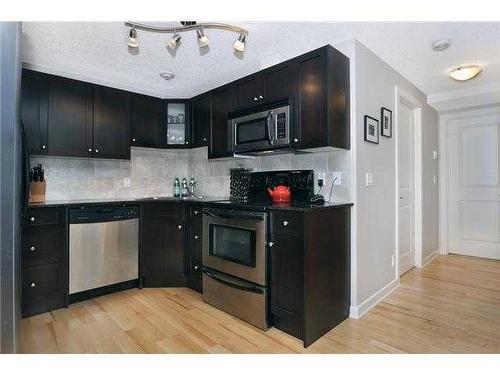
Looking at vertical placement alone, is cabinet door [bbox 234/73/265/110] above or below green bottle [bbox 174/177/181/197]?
above

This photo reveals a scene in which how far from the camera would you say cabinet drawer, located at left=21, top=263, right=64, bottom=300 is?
7.75ft

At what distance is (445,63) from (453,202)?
2297 mm

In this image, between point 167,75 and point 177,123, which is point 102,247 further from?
point 167,75

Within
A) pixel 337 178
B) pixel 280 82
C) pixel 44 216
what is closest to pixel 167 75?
pixel 280 82

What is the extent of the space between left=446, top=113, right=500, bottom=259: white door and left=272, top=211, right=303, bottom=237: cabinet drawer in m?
3.60

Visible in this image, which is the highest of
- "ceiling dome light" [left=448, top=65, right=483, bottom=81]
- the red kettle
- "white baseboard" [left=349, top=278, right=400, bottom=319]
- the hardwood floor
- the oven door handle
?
"ceiling dome light" [left=448, top=65, right=483, bottom=81]

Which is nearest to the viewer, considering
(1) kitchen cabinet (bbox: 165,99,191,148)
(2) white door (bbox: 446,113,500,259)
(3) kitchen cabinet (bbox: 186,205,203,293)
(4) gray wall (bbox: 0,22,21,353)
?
(4) gray wall (bbox: 0,22,21,353)

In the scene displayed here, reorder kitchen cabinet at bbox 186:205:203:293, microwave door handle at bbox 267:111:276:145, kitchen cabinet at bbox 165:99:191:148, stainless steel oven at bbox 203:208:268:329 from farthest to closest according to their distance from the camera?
kitchen cabinet at bbox 165:99:191:148 < kitchen cabinet at bbox 186:205:203:293 < microwave door handle at bbox 267:111:276:145 < stainless steel oven at bbox 203:208:268:329

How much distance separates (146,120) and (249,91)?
1.45m

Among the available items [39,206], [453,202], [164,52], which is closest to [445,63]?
[453,202]

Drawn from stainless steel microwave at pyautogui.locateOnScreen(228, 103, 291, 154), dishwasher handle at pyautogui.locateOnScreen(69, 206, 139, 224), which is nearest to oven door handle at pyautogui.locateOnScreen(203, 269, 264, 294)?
dishwasher handle at pyautogui.locateOnScreen(69, 206, 139, 224)

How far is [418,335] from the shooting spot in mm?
2031

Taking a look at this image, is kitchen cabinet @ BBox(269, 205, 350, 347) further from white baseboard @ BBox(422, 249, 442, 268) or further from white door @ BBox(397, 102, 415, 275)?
white baseboard @ BBox(422, 249, 442, 268)

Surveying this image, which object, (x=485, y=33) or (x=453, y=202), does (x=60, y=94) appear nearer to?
(x=485, y=33)
